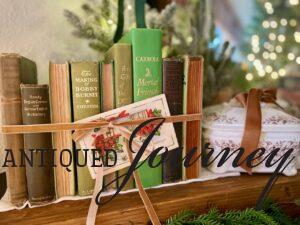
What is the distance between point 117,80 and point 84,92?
0.24ft

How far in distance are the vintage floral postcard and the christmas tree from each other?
52 centimetres

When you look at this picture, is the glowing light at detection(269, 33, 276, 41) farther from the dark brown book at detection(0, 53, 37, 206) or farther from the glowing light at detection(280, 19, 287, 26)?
the dark brown book at detection(0, 53, 37, 206)

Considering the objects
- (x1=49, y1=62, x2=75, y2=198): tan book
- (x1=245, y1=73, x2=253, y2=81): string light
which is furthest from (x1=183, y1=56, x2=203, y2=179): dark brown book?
(x1=245, y1=73, x2=253, y2=81): string light

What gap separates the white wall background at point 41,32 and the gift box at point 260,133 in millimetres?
446

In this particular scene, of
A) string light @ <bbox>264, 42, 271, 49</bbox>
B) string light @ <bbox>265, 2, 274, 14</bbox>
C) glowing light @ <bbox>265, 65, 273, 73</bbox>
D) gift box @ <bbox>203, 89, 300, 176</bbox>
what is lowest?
gift box @ <bbox>203, 89, 300, 176</bbox>

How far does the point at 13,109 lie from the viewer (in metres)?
0.51

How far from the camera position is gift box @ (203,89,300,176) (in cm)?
65

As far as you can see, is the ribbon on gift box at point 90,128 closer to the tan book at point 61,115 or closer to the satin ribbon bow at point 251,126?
the tan book at point 61,115

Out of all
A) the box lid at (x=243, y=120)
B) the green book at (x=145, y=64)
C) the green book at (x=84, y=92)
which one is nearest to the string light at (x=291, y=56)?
the box lid at (x=243, y=120)

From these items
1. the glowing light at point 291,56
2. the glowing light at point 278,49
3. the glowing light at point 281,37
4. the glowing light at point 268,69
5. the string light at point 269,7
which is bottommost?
the glowing light at point 268,69

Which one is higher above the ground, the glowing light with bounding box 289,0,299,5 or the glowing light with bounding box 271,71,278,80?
the glowing light with bounding box 289,0,299,5

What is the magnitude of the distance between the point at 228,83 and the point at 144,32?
502 millimetres

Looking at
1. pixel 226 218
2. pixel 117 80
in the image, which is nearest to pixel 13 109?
pixel 117 80

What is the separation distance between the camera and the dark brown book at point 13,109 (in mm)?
503
